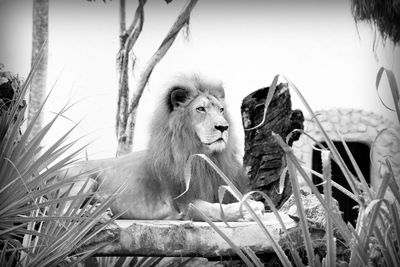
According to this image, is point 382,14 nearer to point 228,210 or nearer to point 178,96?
point 178,96

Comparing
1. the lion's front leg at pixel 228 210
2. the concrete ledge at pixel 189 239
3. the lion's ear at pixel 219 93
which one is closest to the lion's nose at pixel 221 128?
the lion's ear at pixel 219 93

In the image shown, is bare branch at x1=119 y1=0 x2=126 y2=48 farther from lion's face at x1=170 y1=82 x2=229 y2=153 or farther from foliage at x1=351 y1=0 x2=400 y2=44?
foliage at x1=351 y1=0 x2=400 y2=44

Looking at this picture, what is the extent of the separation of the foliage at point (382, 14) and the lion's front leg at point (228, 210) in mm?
1734

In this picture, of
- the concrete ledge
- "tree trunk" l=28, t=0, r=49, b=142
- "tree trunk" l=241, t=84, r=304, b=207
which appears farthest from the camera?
"tree trunk" l=28, t=0, r=49, b=142

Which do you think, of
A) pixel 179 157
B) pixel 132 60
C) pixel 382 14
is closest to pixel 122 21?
pixel 132 60

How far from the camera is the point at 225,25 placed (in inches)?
146

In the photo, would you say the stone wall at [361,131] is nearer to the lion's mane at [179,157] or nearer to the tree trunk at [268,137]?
the tree trunk at [268,137]

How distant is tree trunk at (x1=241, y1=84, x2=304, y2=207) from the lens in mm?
3010

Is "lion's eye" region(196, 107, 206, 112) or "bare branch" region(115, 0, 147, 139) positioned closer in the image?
"lion's eye" region(196, 107, 206, 112)

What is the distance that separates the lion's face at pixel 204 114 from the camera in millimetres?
2715

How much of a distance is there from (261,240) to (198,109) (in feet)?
2.61

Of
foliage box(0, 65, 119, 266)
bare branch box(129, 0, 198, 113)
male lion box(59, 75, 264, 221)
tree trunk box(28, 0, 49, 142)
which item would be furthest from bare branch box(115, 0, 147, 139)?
foliage box(0, 65, 119, 266)

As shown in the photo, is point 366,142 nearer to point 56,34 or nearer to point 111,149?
point 111,149

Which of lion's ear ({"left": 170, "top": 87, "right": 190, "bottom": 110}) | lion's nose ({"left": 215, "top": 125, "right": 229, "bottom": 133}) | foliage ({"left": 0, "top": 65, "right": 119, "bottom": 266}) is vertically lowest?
foliage ({"left": 0, "top": 65, "right": 119, "bottom": 266})
